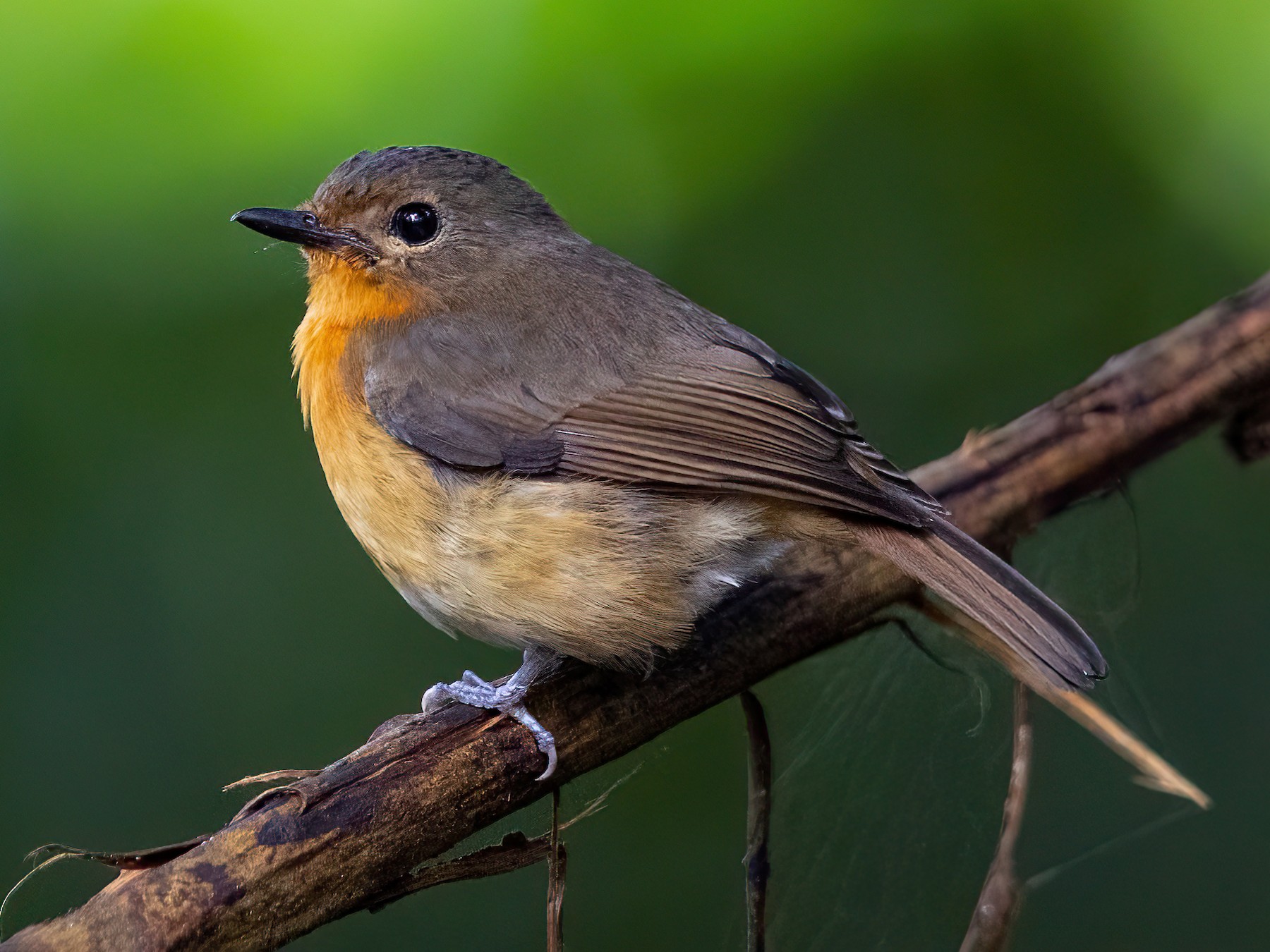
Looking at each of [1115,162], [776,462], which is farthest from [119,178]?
[1115,162]

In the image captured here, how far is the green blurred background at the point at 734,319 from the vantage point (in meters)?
2.75

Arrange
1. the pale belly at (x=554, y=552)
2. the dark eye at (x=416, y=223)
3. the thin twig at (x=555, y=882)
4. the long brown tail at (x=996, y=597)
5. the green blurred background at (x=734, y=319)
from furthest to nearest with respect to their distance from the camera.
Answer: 1. the dark eye at (x=416, y=223)
2. the green blurred background at (x=734, y=319)
3. the pale belly at (x=554, y=552)
4. the long brown tail at (x=996, y=597)
5. the thin twig at (x=555, y=882)

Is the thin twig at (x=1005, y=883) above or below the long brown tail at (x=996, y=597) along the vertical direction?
below

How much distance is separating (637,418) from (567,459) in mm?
175

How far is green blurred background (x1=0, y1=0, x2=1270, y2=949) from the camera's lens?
2.75 metres

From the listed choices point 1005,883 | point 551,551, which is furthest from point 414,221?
point 1005,883

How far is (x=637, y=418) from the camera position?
100 inches

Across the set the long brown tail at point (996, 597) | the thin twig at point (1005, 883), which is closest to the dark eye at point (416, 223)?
the long brown tail at point (996, 597)

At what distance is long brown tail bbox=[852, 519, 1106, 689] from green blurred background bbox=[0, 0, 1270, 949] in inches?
15.4

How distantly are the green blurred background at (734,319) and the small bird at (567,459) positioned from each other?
273mm

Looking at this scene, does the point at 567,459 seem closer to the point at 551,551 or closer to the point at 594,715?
the point at 551,551

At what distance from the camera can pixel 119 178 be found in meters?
2.87

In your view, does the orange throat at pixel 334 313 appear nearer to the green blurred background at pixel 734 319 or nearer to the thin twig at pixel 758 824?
the green blurred background at pixel 734 319

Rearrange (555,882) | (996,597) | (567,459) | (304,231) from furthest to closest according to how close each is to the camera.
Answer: (304,231) < (567,459) < (996,597) < (555,882)
